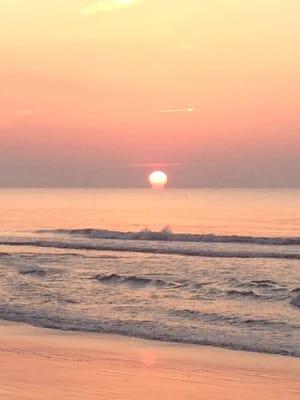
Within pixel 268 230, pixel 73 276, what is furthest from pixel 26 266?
pixel 268 230

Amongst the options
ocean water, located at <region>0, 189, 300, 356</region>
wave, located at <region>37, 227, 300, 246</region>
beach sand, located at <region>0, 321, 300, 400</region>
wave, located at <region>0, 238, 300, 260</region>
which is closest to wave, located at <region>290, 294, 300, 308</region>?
ocean water, located at <region>0, 189, 300, 356</region>

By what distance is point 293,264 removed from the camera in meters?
28.7

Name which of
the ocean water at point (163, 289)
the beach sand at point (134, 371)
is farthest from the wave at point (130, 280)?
the beach sand at point (134, 371)

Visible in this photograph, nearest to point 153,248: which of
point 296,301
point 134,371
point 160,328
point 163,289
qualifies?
point 163,289

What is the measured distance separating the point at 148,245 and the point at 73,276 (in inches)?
696

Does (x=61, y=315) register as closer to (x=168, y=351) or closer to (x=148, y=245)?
(x=168, y=351)

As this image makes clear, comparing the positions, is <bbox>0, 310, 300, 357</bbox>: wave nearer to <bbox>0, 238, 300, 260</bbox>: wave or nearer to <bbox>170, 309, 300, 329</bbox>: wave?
<bbox>170, 309, 300, 329</bbox>: wave

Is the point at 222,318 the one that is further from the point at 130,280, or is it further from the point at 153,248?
the point at 153,248

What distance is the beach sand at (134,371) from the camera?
8922 millimetres

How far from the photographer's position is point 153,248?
38.7 m

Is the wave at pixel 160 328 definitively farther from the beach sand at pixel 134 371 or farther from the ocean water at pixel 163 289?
the beach sand at pixel 134 371

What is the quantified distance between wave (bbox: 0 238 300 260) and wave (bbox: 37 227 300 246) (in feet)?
13.2

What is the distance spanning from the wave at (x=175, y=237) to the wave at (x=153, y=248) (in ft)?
13.2

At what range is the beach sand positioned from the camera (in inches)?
351
